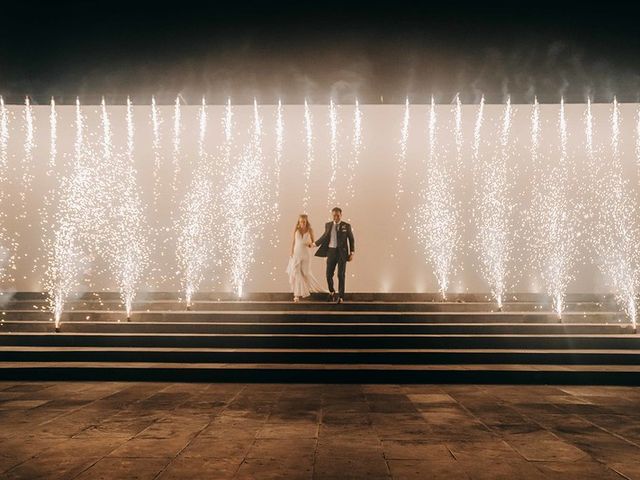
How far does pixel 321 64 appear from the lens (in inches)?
373

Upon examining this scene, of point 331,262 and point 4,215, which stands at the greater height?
point 4,215

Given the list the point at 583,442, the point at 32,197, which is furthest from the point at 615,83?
the point at 32,197

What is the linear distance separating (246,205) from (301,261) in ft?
8.74

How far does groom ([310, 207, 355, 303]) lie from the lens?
35.1 feet

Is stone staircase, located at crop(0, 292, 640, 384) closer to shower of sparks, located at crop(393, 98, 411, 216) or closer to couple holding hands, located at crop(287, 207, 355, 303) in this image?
couple holding hands, located at crop(287, 207, 355, 303)

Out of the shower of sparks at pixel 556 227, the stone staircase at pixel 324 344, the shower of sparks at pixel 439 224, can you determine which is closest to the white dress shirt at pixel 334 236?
the stone staircase at pixel 324 344

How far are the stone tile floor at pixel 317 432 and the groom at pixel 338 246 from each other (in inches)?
136

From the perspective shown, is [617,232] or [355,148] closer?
[617,232]

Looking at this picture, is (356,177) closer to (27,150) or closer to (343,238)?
(343,238)

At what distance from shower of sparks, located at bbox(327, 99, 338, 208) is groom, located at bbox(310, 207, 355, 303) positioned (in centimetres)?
218

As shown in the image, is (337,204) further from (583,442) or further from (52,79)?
(583,442)

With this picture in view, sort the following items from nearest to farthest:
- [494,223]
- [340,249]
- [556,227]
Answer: [340,249] < [556,227] < [494,223]

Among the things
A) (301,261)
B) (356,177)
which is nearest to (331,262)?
(301,261)

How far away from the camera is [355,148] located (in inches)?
516
